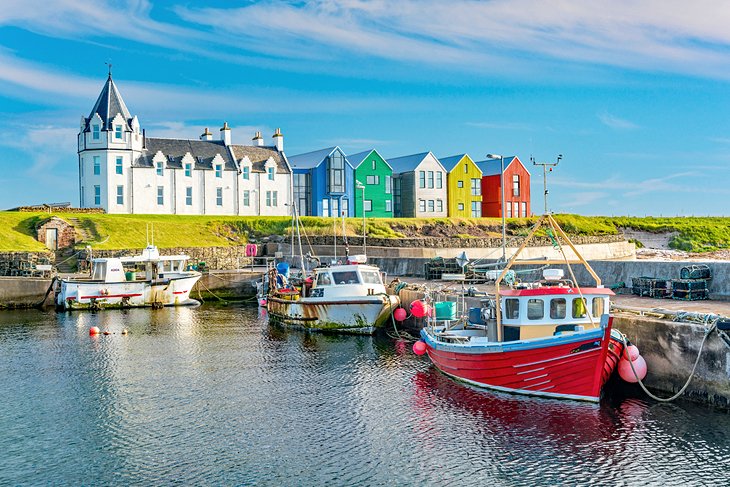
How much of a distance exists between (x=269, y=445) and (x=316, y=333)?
1457 cm

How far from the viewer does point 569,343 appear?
1712 cm

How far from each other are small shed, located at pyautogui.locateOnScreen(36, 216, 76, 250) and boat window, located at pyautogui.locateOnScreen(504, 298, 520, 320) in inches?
1581

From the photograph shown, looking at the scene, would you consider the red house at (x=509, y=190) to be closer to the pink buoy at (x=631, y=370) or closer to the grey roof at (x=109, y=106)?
the grey roof at (x=109, y=106)

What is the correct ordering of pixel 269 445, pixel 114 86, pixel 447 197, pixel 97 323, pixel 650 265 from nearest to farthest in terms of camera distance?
1. pixel 269 445
2. pixel 650 265
3. pixel 97 323
4. pixel 114 86
5. pixel 447 197

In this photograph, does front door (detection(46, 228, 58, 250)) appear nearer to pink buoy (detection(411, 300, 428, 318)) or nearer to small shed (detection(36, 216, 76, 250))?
small shed (detection(36, 216, 76, 250))

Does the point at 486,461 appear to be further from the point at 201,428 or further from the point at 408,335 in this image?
the point at 408,335

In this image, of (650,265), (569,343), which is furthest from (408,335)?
(569,343)

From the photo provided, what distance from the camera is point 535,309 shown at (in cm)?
1841

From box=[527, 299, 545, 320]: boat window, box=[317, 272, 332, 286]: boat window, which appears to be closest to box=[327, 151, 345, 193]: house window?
box=[317, 272, 332, 286]: boat window

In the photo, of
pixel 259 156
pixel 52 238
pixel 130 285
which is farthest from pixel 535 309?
pixel 259 156

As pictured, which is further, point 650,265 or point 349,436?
point 650,265

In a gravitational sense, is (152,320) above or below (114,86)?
below

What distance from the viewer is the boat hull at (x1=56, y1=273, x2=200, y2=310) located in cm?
3847

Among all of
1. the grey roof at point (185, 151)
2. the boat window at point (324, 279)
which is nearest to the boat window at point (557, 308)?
the boat window at point (324, 279)
